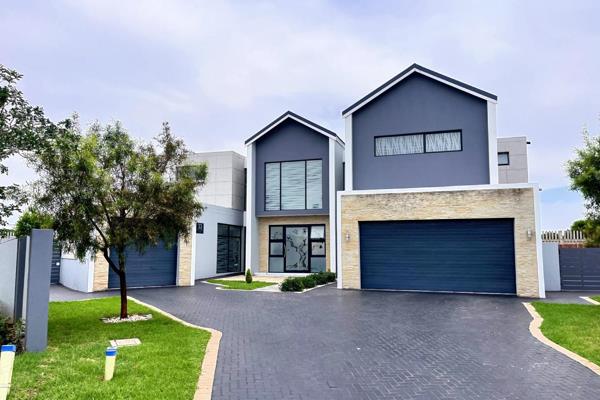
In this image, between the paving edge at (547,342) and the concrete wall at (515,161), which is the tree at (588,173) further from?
the concrete wall at (515,161)

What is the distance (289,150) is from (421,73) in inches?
331

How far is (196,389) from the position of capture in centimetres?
568

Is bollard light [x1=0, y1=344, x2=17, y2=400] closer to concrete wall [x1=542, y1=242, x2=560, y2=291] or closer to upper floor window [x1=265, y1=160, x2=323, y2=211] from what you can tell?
concrete wall [x1=542, y1=242, x2=560, y2=291]

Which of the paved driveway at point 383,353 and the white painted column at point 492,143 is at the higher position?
the white painted column at point 492,143

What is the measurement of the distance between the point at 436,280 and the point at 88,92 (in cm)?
1483

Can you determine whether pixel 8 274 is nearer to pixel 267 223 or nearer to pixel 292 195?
pixel 292 195

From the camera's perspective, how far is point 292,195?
79.0ft

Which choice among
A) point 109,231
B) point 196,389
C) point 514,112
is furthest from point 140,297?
point 514,112

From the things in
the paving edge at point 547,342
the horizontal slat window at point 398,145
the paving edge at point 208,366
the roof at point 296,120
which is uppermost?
the roof at point 296,120

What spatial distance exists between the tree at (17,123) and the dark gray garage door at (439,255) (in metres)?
12.8

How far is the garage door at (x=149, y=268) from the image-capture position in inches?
705

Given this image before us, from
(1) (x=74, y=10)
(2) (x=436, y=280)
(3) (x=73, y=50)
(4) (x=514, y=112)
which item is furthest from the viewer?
(4) (x=514, y=112)

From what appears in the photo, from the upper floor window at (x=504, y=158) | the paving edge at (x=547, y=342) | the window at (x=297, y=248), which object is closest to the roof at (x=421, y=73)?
the window at (x=297, y=248)

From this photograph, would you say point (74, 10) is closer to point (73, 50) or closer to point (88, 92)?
point (73, 50)
